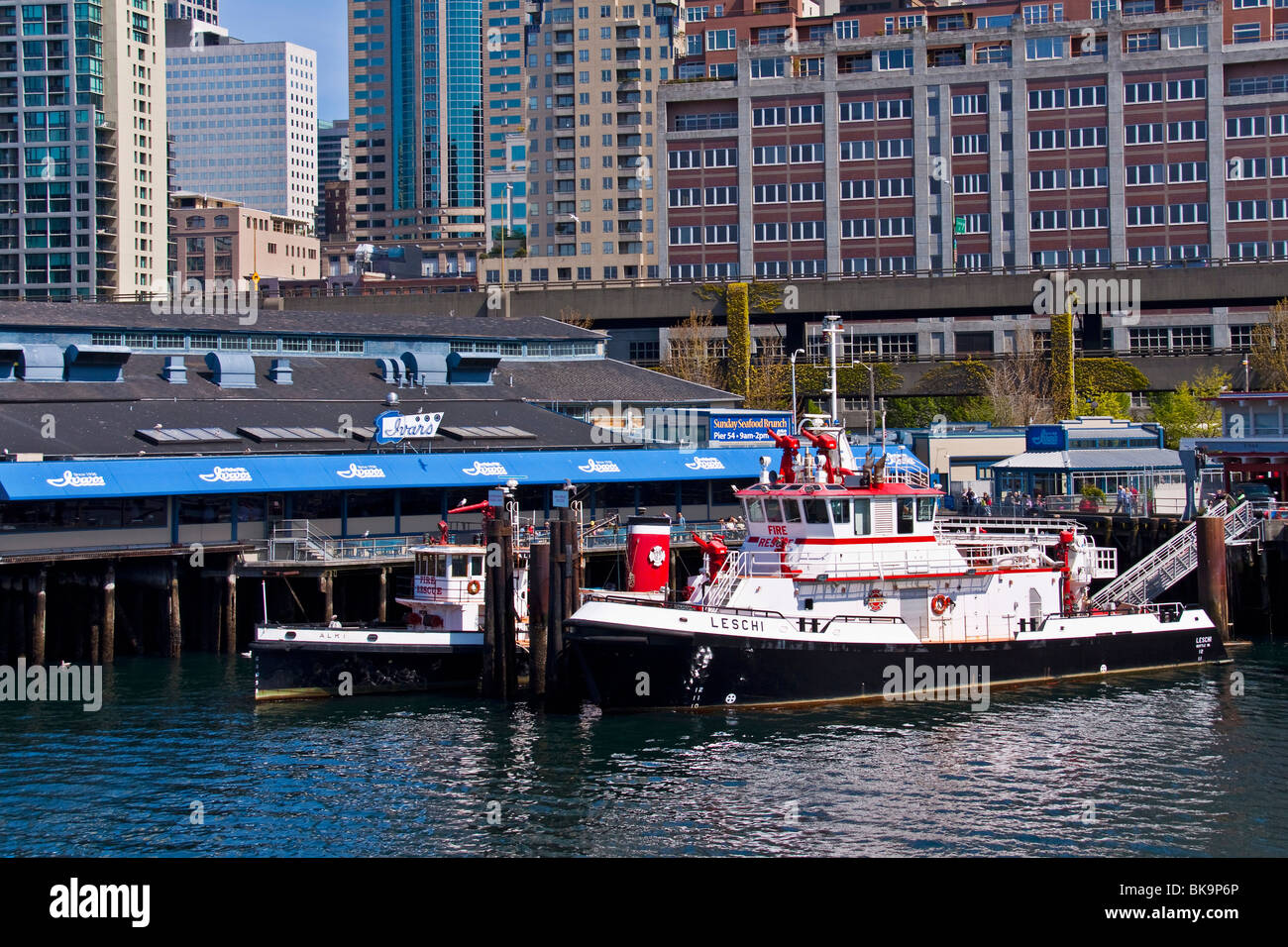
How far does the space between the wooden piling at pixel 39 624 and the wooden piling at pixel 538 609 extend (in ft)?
59.3

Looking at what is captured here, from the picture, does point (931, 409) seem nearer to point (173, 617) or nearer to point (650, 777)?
point (173, 617)

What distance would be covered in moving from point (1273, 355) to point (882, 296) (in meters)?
25.1

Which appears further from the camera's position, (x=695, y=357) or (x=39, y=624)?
(x=695, y=357)

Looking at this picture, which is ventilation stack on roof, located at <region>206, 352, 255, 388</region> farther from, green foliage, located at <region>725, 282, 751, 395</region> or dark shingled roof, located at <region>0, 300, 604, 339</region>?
green foliage, located at <region>725, 282, 751, 395</region>

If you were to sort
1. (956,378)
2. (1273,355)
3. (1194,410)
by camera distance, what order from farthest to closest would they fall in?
(956,378)
(1273,355)
(1194,410)

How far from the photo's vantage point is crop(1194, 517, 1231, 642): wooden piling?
5159 cm

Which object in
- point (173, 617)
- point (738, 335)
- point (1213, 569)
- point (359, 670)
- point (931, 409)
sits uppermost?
point (738, 335)

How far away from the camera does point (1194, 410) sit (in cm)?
9250

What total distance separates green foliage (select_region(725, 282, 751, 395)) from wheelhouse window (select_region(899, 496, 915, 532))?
55.5m

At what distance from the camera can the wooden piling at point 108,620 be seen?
1975 inches

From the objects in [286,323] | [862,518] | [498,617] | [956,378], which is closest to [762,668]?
[862,518]

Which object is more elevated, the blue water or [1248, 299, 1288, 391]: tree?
[1248, 299, 1288, 391]: tree

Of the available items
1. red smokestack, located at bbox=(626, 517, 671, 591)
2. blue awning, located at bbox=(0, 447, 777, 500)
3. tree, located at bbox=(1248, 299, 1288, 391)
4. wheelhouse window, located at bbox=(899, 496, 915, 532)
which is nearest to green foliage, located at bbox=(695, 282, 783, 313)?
tree, located at bbox=(1248, 299, 1288, 391)
